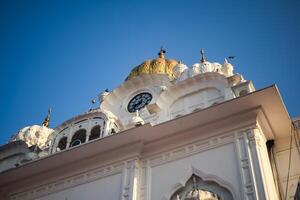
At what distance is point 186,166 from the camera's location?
12156 mm

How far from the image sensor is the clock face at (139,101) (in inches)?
742

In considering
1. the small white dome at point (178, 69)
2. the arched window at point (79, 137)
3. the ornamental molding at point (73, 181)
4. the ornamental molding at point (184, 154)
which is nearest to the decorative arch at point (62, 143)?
the arched window at point (79, 137)

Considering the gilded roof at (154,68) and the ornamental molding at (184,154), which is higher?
the gilded roof at (154,68)

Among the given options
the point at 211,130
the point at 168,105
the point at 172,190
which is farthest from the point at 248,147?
the point at 168,105

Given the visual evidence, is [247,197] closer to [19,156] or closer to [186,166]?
[186,166]

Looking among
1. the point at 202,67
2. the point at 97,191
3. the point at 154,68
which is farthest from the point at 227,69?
the point at 97,191

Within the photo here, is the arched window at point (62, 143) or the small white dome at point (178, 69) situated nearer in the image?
the arched window at point (62, 143)

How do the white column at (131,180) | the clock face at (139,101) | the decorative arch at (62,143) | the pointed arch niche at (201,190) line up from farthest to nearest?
the clock face at (139,101), the decorative arch at (62,143), the white column at (131,180), the pointed arch niche at (201,190)

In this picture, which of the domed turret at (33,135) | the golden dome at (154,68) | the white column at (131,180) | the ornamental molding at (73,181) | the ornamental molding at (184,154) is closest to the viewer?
the ornamental molding at (184,154)

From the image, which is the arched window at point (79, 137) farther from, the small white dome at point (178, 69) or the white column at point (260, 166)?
the white column at point (260, 166)

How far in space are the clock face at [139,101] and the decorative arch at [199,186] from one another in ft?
23.6

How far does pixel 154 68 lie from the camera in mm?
21375

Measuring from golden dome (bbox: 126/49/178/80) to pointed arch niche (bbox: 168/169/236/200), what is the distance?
9.25 meters

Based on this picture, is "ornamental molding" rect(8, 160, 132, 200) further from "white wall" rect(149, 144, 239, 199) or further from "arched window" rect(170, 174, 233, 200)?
"arched window" rect(170, 174, 233, 200)
